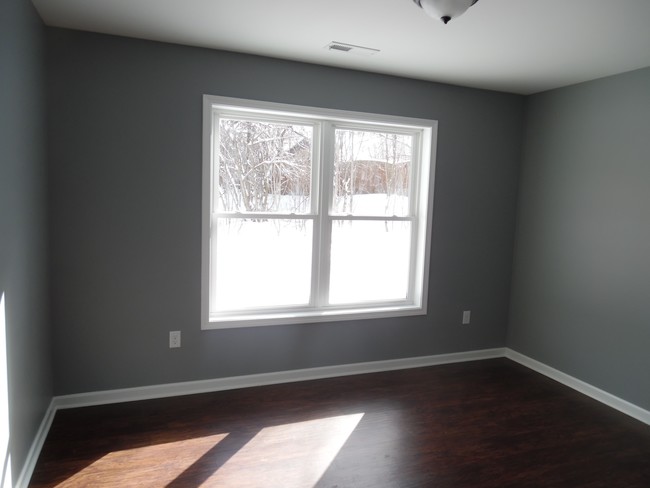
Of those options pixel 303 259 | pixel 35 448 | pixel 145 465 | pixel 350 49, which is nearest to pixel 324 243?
pixel 303 259

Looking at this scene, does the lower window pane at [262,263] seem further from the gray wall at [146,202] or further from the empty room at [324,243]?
the gray wall at [146,202]

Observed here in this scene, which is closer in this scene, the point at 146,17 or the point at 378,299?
the point at 146,17


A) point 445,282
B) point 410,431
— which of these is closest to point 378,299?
point 445,282

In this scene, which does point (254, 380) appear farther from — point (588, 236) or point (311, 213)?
point (588, 236)

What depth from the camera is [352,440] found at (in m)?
2.66

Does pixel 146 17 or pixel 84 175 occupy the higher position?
pixel 146 17

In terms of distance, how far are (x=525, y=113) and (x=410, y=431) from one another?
2.92 meters

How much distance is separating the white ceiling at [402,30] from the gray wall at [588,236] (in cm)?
35

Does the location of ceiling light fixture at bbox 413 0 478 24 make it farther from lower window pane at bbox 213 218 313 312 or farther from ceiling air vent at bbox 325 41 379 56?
lower window pane at bbox 213 218 313 312

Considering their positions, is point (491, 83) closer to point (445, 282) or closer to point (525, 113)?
point (525, 113)

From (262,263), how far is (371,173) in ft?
3.79

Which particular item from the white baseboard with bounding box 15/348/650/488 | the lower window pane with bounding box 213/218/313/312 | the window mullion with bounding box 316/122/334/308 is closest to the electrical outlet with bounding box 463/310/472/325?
the white baseboard with bounding box 15/348/650/488

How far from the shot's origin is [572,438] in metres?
2.77

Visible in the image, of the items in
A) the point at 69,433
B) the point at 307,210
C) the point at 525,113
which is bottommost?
the point at 69,433
